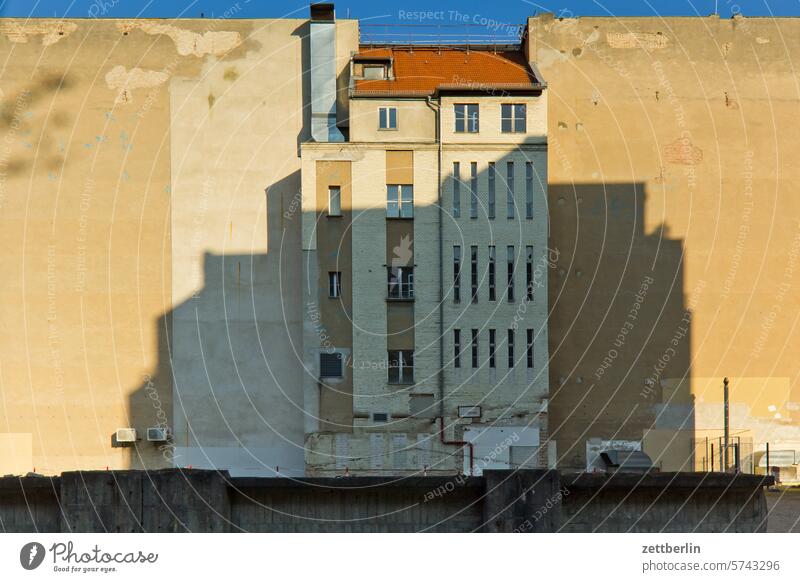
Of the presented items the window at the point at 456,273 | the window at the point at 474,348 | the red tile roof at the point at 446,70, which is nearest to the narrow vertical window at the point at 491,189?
the window at the point at 456,273

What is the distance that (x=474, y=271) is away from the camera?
162 feet

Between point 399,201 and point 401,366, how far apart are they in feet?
20.6

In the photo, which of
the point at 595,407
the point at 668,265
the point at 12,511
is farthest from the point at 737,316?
the point at 12,511

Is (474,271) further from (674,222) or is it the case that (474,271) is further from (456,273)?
(674,222)

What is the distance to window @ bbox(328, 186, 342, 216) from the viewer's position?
163 feet

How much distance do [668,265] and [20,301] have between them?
2628 cm

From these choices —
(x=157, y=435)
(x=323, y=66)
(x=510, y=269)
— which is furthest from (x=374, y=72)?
(x=157, y=435)

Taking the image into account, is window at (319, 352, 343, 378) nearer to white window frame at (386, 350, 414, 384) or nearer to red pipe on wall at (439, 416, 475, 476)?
white window frame at (386, 350, 414, 384)

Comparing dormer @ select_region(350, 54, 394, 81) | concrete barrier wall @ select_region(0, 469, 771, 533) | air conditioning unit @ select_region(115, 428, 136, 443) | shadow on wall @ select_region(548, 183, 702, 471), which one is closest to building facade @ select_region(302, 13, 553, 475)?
dormer @ select_region(350, 54, 394, 81)

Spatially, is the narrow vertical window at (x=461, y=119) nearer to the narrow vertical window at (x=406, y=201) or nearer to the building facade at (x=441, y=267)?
the building facade at (x=441, y=267)

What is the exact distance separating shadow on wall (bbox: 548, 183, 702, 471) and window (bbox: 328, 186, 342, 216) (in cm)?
858

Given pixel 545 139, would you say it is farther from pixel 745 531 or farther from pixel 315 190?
pixel 745 531

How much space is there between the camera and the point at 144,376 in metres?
52.4

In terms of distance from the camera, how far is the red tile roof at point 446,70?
49.7 m
